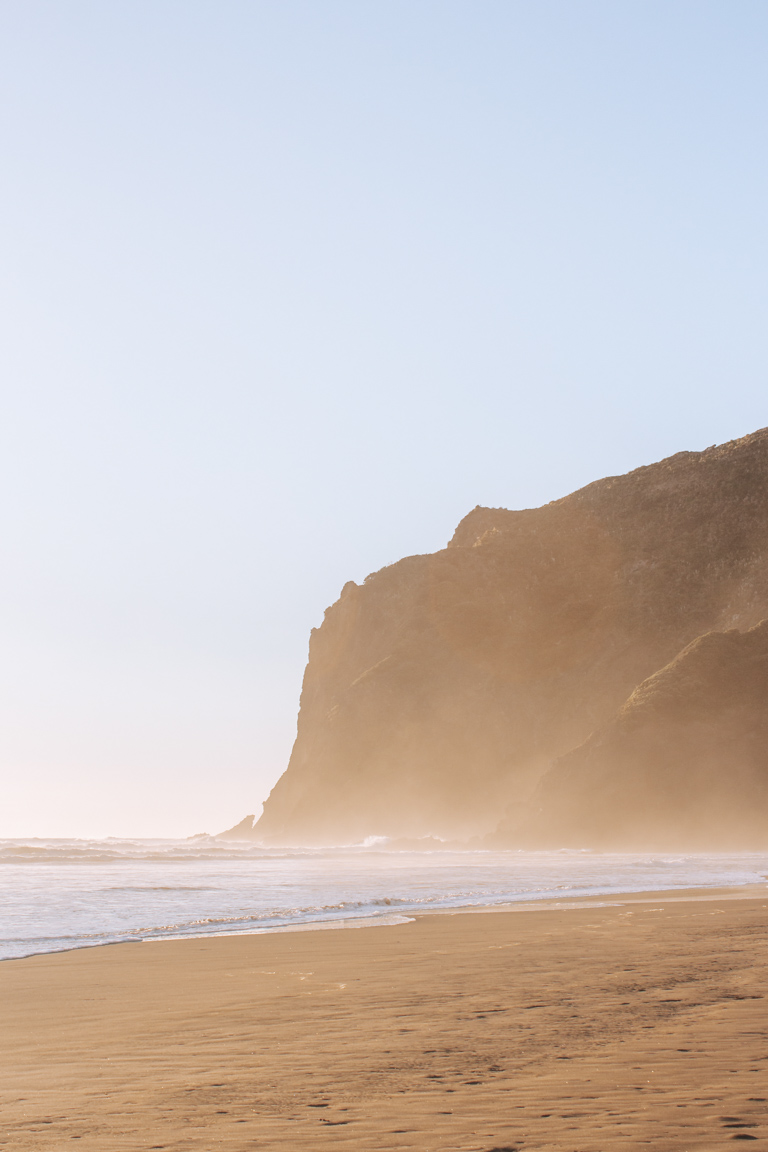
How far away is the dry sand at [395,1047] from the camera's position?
14.4ft

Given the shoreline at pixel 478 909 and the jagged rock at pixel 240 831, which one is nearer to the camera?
the shoreline at pixel 478 909

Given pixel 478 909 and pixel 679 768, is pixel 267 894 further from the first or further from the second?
pixel 679 768

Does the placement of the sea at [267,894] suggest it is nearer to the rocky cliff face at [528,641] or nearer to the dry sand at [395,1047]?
the dry sand at [395,1047]

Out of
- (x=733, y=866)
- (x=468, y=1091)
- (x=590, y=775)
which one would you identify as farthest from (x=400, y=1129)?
(x=590, y=775)

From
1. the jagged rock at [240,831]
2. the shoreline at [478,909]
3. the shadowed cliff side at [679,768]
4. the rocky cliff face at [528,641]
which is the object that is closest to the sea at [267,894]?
the shoreline at [478,909]

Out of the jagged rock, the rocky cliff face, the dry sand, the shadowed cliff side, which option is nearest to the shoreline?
the dry sand

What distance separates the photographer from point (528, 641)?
8775 centimetres

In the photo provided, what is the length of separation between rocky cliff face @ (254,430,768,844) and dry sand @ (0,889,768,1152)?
65390 millimetres

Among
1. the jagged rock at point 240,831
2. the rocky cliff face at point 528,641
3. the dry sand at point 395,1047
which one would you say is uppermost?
the rocky cliff face at point 528,641

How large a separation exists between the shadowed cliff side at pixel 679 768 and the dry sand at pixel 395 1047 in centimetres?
4372

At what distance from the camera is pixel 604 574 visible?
85625mm

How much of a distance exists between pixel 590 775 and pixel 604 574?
1209 inches

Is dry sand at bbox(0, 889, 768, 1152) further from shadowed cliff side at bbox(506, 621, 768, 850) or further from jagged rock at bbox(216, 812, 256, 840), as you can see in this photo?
jagged rock at bbox(216, 812, 256, 840)

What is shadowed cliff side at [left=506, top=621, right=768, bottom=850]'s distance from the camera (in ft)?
175
